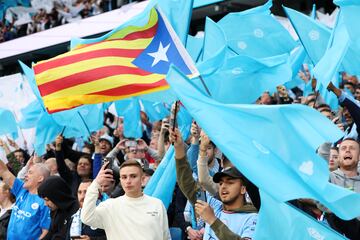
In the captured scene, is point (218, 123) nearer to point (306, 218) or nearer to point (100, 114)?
point (306, 218)

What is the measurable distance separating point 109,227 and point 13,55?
15.8m

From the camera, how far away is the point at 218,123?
177 inches

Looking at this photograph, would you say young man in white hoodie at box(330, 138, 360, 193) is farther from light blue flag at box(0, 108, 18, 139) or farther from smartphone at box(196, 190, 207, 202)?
light blue flag at box(0, 108, 18, 139)

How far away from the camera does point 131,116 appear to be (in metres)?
9.91

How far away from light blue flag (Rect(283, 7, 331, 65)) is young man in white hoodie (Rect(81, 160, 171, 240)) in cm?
224

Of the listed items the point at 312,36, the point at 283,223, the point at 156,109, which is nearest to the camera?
the point at 283,223

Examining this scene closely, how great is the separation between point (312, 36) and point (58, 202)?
2.78 metres

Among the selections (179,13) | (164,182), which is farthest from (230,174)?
(179,13)

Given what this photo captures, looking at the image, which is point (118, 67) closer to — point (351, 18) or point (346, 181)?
point (351, 18)

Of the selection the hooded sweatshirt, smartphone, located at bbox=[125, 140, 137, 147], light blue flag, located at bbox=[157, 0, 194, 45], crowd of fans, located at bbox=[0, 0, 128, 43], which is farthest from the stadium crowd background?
crowd of fans, located at bbox=[0, 0, 128, 43]

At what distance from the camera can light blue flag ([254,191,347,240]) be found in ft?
15.1

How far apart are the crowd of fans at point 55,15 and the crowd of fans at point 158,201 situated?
35.7 ft

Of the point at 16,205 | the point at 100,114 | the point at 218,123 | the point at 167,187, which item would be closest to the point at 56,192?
the point at 16,205

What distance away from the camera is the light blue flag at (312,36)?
7242 mm
